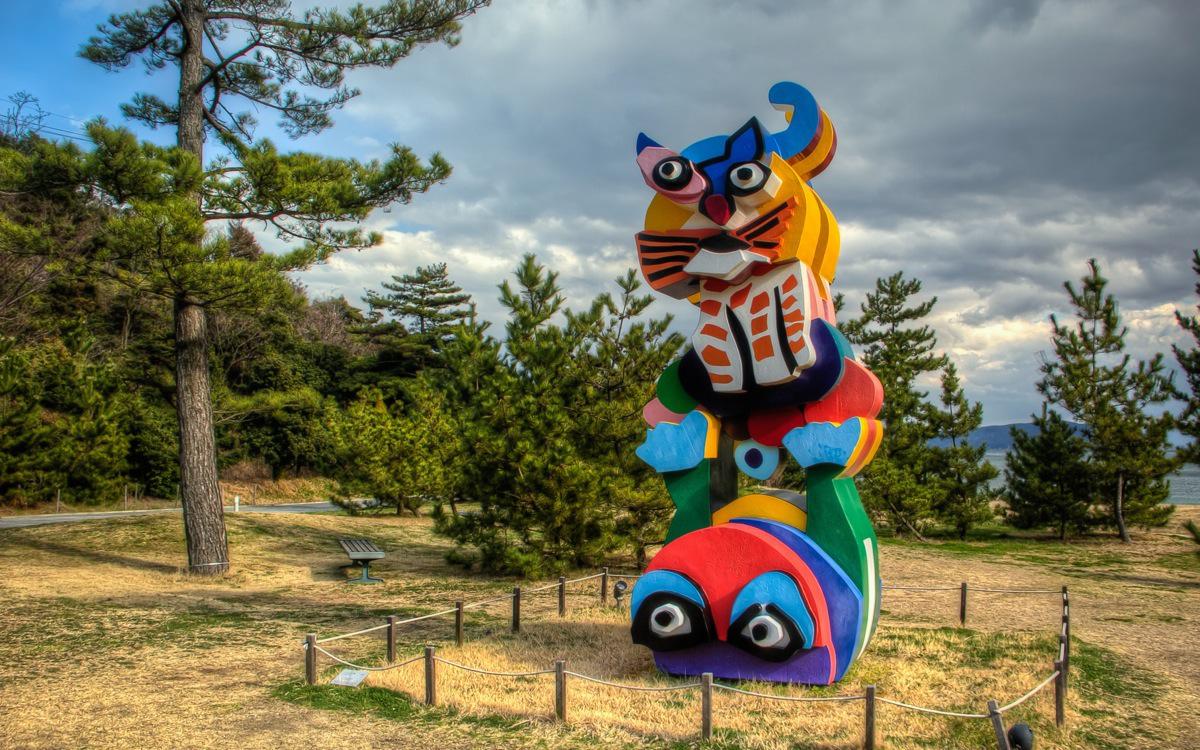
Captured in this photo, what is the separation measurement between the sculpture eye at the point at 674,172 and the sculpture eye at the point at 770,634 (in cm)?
379

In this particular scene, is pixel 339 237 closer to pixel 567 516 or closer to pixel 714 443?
pixel 567 516

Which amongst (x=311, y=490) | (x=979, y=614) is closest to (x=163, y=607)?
(x=979, y=614)

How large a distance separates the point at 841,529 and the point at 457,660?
4002 mm

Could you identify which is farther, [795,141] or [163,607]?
[163,607]

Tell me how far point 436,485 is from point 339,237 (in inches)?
421

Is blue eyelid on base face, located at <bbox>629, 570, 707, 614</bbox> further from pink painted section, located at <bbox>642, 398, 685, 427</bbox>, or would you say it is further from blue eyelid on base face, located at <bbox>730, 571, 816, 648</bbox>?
pink painted section, located at <bbox>642, 398, 685, 427</bbox>

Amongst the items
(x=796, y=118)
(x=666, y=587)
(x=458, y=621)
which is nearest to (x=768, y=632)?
(x=666, y=587)

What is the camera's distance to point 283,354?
34219 millimetres

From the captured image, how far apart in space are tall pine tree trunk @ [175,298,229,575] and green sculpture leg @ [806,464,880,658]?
10070mm

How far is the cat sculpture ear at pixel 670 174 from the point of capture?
7734mm

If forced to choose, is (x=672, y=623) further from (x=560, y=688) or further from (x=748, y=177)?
(x=748, y=177)

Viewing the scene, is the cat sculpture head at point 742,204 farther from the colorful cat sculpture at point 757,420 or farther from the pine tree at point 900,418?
the pine tree at point 900,418

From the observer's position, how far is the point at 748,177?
24.6 feet

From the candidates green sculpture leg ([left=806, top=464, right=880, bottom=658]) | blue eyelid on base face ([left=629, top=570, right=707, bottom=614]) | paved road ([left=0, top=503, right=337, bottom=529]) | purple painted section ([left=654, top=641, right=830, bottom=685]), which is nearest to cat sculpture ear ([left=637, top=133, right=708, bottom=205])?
green sculpture leg ([left=806, top=464, right=880, bottom=658])
